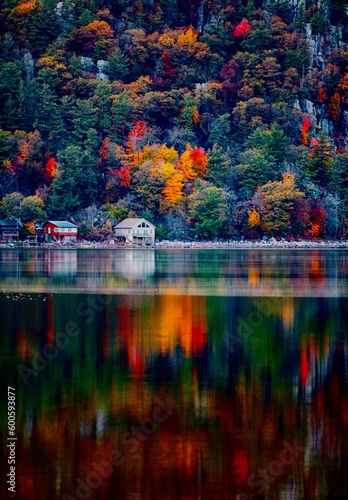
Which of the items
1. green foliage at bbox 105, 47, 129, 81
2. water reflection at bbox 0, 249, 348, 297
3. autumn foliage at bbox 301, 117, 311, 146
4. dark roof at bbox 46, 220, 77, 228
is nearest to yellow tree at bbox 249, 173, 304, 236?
autumn foliage at bbox 301, 117, 311, 146

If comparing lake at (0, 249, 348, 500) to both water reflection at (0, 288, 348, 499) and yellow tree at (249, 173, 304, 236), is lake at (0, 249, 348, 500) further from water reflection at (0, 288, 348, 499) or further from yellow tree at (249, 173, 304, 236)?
yellow tree at (249, 173, 304, 236)

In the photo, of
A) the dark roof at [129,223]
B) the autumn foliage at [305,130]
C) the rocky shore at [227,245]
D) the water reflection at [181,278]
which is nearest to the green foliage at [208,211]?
the rocky shore at [227,245]

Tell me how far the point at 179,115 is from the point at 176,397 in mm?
82127

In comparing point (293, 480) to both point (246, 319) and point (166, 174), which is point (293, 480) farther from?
point (166, 174)

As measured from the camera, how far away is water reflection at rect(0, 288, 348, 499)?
12.2 metres

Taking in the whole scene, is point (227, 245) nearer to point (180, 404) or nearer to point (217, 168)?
point (217, 168)

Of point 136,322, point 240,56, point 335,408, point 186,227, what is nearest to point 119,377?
point 335,408

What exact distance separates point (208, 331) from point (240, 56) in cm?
8090

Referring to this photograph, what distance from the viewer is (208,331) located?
23797 millimetres

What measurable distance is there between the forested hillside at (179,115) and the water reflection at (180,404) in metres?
60.1

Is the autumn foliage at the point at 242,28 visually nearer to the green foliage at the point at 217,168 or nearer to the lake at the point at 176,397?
the green foliage at the point at 217,168

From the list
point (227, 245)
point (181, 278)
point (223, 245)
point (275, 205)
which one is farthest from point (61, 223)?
point (181, 278)

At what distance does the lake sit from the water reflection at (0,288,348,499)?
0.03 metres

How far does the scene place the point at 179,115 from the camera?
316 feet
